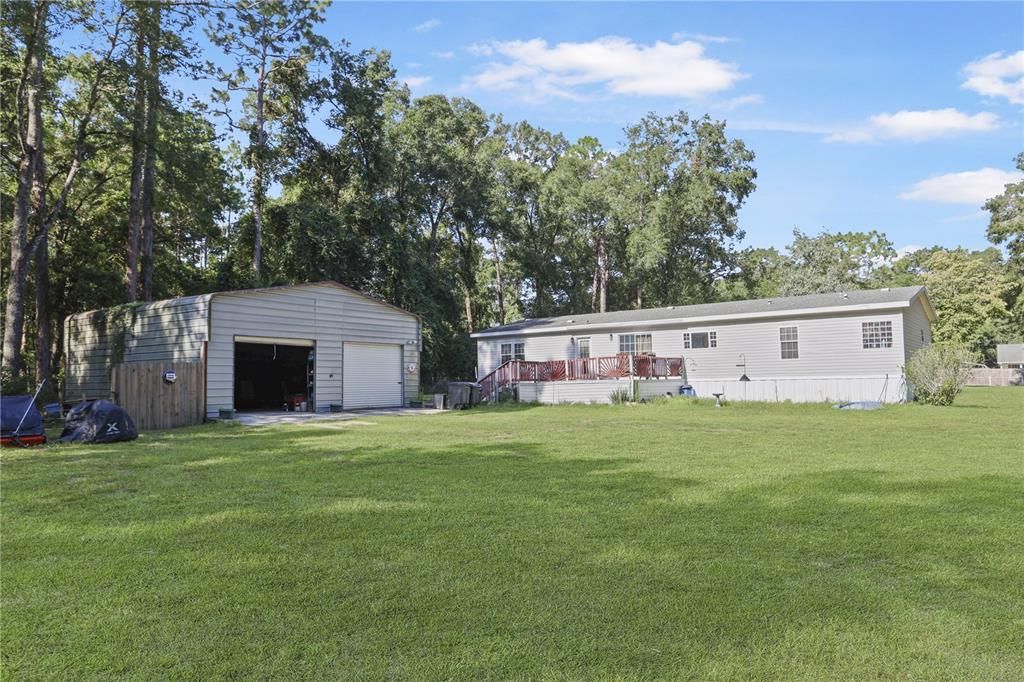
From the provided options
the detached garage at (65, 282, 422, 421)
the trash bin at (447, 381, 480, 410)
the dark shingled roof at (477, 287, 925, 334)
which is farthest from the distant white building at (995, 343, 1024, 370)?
the detached garage at (65, 282, 422, 421)

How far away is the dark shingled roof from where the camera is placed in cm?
2028

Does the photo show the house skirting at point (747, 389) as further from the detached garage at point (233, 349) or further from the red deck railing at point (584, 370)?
the detached garage at point (233, 349)

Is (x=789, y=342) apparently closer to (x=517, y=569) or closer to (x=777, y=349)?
(x=777, y=349)

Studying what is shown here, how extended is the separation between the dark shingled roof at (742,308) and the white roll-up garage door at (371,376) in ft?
26.5

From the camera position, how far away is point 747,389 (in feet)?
70.7

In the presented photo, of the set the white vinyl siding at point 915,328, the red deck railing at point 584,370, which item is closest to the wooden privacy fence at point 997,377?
the white vinyl siding at point 915,328

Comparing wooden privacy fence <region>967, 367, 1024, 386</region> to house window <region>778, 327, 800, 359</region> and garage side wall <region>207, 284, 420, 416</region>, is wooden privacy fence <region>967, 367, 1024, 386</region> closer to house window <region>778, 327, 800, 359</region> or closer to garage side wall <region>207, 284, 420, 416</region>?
house window <region>778, 327, 800, 359</region>

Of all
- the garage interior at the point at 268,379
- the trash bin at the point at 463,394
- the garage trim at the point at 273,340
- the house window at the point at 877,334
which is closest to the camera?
the garage trim at the point at 273,340

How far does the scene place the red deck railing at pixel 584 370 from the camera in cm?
2120

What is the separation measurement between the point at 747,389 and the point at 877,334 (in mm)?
4363

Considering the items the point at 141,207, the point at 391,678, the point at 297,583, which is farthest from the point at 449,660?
the point at 141,207

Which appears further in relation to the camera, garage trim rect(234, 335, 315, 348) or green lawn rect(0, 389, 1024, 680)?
garage trim rect(234, 335, 315, 348)

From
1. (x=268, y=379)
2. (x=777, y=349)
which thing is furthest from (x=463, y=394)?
(x=777, y=349)

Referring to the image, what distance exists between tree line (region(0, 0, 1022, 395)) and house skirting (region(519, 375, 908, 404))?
8.84m
